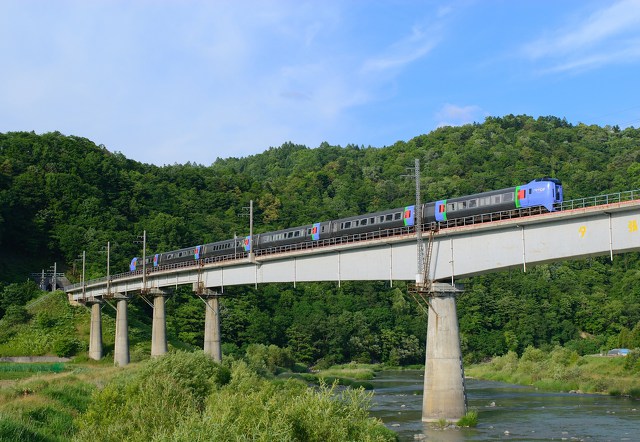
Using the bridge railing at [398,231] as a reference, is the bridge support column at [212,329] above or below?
below

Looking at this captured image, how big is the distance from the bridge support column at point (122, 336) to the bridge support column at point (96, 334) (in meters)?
5.60

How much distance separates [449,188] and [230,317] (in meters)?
71.8

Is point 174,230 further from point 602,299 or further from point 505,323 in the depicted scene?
point 602,299

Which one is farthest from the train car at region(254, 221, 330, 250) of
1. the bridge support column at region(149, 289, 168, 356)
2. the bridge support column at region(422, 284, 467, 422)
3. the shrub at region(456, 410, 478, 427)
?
the shrub at region(456, 410, 478, 427)

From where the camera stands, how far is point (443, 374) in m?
44.0

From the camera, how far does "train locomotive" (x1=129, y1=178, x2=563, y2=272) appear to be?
44906 millimetres

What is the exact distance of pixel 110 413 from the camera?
28.2 m

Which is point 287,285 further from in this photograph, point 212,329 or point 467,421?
point 467,421

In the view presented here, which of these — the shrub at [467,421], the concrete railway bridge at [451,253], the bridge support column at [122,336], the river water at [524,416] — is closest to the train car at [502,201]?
the concrete railway bridge at [451,253]

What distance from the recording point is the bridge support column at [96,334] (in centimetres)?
9181

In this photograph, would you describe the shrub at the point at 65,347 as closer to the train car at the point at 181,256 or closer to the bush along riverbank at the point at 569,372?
the train car at the point at 181,256

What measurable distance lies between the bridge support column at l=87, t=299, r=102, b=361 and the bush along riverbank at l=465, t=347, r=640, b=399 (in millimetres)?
48851

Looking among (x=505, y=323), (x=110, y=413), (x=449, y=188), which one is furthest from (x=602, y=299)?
(x=110, y=413)

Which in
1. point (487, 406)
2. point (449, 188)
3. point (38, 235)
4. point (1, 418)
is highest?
point (449, 188)
